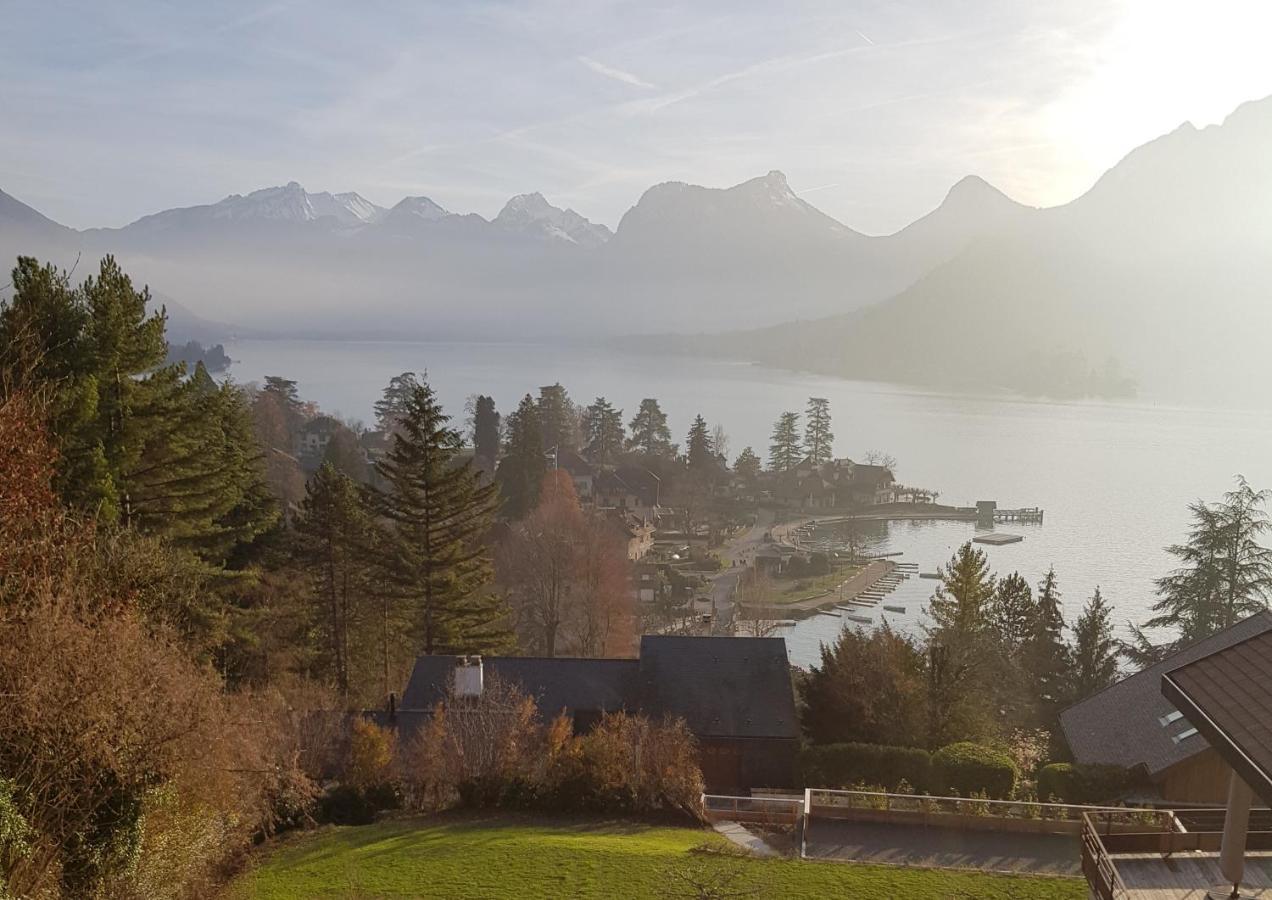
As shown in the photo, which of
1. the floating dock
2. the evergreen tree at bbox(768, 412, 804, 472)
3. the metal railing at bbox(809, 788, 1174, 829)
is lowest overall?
the metal railing at bbox(809, 788, 1174, 829)

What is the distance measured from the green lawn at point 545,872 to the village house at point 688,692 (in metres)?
4.77

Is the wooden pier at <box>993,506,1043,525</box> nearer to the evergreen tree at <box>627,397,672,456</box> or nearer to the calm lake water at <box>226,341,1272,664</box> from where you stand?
the calm lake water at <box>226,341,1272,664</box>

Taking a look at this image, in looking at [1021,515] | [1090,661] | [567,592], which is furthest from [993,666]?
[1021,515]

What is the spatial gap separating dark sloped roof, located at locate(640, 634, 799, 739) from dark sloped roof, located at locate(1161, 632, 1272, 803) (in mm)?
9975

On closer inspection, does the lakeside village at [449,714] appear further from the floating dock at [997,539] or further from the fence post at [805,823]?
the floating dock at [997,539]

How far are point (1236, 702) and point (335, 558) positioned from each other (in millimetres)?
20121

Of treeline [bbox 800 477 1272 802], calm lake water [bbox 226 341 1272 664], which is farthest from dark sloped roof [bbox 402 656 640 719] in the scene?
calm lake water [bbox 226 341 1272 664]

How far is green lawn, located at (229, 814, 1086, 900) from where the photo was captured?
9.23 meters

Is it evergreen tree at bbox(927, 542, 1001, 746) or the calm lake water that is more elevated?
the calm lake water

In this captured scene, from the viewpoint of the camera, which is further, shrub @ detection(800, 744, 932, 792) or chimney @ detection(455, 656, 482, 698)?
chimney @ detection(455, 656, 482, 698)

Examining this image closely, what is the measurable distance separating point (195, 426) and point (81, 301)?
118 inches

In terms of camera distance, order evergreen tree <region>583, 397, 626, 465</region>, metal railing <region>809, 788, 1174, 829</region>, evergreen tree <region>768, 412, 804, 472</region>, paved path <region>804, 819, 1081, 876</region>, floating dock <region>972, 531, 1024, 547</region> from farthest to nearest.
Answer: evergreen tree <region>768, 412, 804, 472</region>, evergreen tree <region>583, 397, 626, 465</region>, floating dock <region>972, 531, 1024, 547</region>, metal railing <region>809, 788, 1174, 829</region>, paved path <region>804, 819, 1081, 876</region>

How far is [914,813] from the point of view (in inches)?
467

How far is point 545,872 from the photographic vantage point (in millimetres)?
9703
